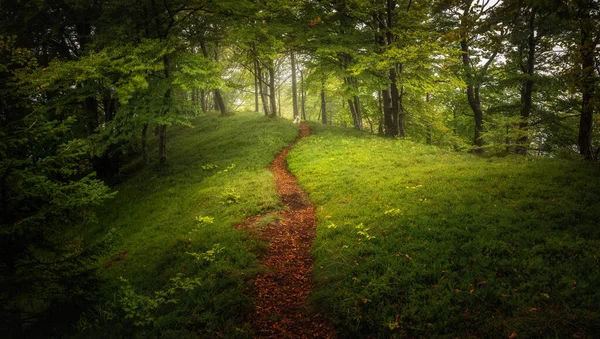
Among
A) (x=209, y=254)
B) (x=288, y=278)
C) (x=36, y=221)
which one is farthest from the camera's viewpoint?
(x=209, y=254)

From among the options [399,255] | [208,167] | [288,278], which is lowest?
[288,278]

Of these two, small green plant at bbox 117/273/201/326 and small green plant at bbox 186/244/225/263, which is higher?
small green plant at bbox 186/244/225/263

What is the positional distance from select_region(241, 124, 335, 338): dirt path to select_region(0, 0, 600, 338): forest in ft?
0.29

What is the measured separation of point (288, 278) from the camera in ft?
24.5

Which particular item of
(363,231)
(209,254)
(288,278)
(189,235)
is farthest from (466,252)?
(189,235)

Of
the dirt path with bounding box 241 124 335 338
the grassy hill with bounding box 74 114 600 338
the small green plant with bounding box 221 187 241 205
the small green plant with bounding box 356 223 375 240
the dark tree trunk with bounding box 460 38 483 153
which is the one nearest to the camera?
the grassy hill with bounding box 74 114 600 338

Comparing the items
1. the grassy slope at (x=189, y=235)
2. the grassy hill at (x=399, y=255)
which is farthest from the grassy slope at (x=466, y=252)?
the grassy slope at (x=189, y=235)

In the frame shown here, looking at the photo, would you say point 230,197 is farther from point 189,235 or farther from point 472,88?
point 472,88

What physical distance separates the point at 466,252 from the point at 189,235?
7929mm

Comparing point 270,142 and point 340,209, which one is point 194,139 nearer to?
point 270,142

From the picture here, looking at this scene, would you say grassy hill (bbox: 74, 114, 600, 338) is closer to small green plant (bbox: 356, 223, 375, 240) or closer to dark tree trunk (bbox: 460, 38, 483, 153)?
small green plant (bbox: 356, 223, 375, 240)

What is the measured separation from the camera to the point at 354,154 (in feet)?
54.0

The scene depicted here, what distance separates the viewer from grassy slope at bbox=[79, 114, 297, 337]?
6.07 meters

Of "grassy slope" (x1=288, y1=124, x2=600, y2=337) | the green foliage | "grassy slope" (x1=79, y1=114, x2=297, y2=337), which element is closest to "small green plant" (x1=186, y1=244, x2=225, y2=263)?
"grassy slope" (x1=79, y1=114, x2=297, y2=337)
